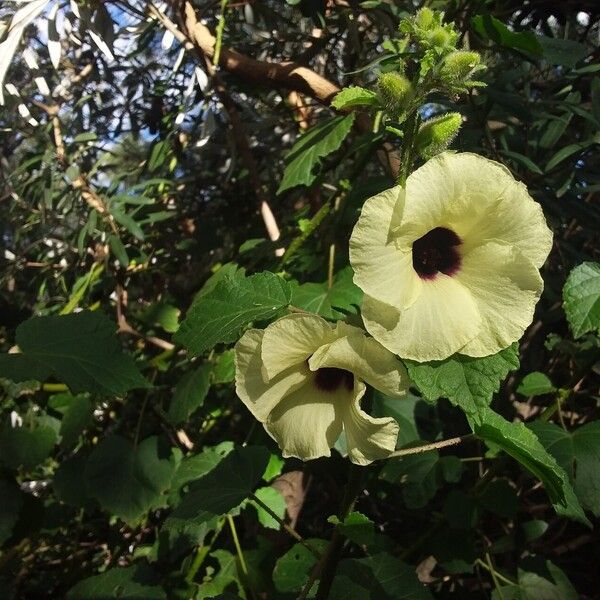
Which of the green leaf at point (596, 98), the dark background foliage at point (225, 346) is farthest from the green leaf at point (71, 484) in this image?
the green leaf at point (596, 98)

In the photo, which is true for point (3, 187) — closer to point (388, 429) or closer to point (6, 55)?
point (6, 55)

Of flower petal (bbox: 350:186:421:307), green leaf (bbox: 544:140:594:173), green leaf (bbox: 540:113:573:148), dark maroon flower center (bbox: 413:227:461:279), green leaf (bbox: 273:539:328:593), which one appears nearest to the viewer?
flower petal (bbox: 350:186:421:307)

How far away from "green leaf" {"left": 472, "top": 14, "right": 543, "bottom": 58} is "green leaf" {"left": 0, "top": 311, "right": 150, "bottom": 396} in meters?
0.89

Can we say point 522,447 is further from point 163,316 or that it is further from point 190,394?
point 163,316

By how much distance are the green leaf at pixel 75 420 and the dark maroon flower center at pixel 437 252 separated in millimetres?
1169

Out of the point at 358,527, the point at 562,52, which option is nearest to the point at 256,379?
the point at 358,527

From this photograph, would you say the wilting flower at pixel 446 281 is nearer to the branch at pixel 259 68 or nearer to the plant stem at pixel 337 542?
the plant stem at pixel 337 542

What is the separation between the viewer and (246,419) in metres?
1.60

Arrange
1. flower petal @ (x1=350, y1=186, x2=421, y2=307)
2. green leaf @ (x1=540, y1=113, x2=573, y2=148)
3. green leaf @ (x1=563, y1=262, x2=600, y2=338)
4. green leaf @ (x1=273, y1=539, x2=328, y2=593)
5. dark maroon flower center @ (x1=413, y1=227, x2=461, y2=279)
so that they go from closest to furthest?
flower petal @ (x1=350, y1=186, x2=421, y2=307) < dark maroon flower center @ (x1=413, y1=227, x2=461, y2=279) < green leaf @ (x1=563, y1=262, x2=600, y2=338) < green leaf @ (x1=273, y1=539, x2=328, y2=593) < green leaf @ (x1=540, y1=113, x2=573, y2=148)

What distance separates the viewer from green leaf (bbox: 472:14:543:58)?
1055 millimetres

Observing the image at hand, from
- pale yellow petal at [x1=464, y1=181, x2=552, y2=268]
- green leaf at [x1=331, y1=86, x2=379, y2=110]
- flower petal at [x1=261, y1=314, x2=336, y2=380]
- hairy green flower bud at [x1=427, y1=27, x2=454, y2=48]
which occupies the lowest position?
flower petal at [x1=261, y1=314, x2=336, y2=380]

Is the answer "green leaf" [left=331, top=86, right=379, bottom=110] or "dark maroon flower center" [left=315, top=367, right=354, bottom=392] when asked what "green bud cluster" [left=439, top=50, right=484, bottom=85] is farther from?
"dark maroon flower center" [left=315, top=367, right=354, bottom=392]

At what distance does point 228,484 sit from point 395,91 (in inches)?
28.8

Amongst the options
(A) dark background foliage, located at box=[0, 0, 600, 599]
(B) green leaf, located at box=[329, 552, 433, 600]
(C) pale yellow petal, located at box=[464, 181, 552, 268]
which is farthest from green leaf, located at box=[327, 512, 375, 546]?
(C) pale yellow petal, located at box=[464, 181, 552, 268]
